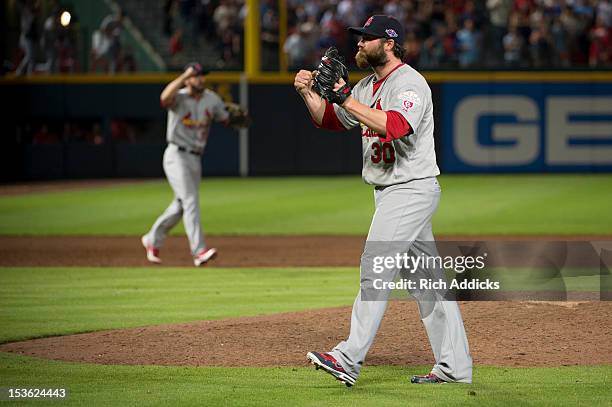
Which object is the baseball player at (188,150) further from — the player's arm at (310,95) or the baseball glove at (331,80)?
the baseball glove at (331,80)

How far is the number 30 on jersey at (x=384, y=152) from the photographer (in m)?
6.57

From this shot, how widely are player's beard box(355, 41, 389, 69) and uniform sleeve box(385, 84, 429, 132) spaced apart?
243 millimetres

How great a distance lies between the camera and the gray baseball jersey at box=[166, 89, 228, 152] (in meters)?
13.1

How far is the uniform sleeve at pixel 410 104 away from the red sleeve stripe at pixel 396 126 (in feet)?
0.09

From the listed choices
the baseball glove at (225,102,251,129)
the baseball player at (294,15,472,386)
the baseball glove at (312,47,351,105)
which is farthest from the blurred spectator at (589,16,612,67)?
the baseball glove at (312,47,351,105)

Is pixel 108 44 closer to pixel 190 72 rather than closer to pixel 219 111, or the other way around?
pixel 219 111

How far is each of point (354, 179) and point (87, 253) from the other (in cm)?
1087

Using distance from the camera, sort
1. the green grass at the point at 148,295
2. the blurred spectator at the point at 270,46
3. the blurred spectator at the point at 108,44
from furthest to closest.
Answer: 1. the blurred spectator at the point at 270,46
2. the blurred spectator at the point at 108,44
3. the green grass at the point at 148,295

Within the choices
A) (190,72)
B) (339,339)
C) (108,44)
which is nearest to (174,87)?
(190,72)

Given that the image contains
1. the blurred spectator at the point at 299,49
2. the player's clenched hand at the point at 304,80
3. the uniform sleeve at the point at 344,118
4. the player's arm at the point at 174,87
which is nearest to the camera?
the player's clenched hand at the point at 304,80

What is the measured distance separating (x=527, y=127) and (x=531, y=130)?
111 mm

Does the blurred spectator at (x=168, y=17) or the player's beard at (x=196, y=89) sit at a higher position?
the blurred spectator at (x=168, y=17)

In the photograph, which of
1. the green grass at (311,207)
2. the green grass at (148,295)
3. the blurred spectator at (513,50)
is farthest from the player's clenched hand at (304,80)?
the blurred spectator at (513,50)

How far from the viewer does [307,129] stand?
2505 centimetres
